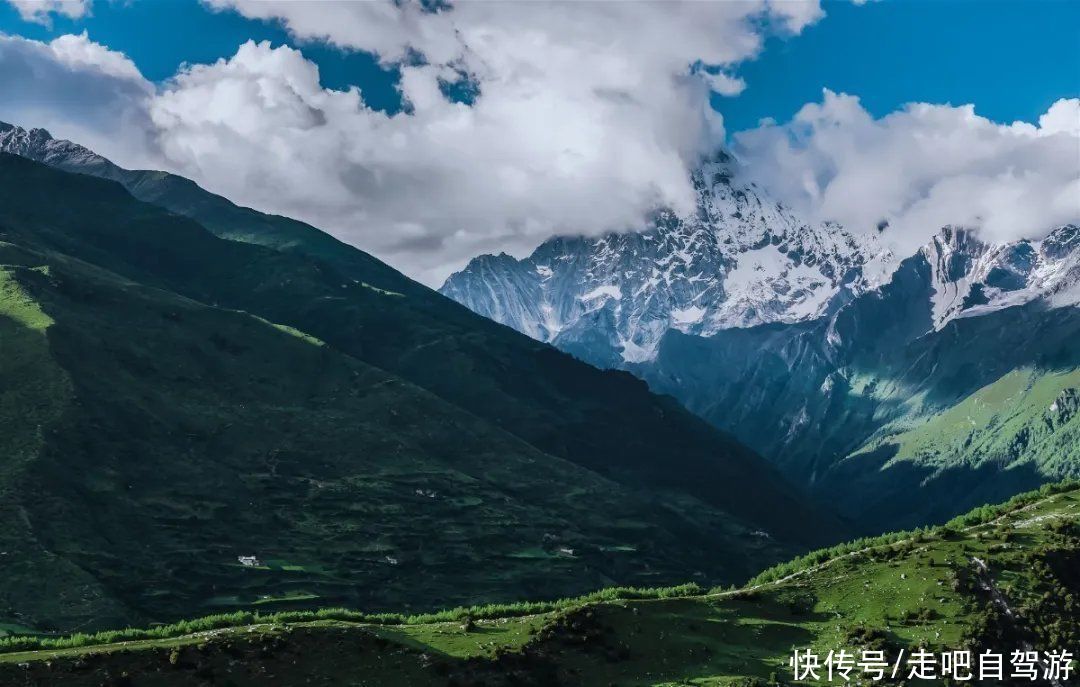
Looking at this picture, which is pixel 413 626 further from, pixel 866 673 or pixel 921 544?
pixel 921 544

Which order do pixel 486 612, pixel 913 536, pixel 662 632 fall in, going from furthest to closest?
1. pixel 913 536
2. pixel 486 612
3. pixel 662 632

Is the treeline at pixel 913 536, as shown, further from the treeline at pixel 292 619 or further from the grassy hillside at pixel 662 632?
the treeline at pixel 292 619

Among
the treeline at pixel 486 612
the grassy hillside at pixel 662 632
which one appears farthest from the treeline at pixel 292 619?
the grassy hillside at pixel 662 632

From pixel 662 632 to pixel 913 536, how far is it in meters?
33.7

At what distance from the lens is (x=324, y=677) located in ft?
236

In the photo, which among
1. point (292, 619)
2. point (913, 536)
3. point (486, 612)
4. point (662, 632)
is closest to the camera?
point (662, 632)

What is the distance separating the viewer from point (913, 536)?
104 meters

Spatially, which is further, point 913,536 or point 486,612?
point 913,536

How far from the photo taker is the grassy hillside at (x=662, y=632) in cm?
7200

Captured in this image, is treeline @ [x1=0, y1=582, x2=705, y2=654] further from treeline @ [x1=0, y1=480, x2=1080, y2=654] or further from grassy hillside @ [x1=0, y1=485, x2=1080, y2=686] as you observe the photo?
grassy hillside @ [x1=0, y1=485, x2=1080, y2=686]

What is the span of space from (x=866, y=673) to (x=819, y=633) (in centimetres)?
801

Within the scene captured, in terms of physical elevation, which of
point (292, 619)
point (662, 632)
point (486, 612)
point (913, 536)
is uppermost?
point (913, 536)

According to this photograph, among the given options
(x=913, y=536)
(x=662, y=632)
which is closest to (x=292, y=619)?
(x=662, y=632)

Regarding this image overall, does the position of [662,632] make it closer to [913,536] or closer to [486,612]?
[486,612]
